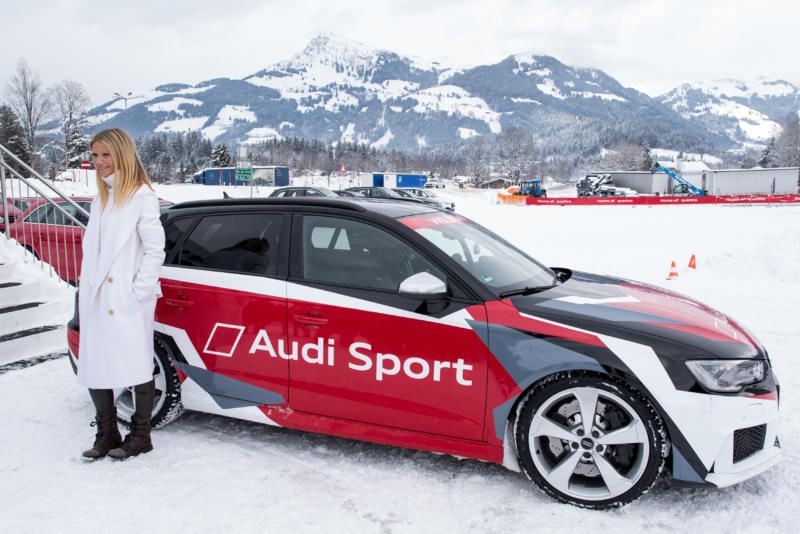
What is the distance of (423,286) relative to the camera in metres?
2.98

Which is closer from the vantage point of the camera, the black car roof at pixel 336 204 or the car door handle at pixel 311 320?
the car door handle at pixel 311 320

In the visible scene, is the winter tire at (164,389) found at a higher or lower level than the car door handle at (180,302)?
lower

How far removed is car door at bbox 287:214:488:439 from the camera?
119 inches

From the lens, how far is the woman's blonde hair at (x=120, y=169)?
3242 mm

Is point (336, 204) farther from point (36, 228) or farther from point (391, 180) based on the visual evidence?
point (391, 180)

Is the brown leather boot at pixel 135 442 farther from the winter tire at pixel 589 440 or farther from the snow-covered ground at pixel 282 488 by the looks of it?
the winter tire at pixel 589 440

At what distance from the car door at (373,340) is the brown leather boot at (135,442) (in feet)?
3.29

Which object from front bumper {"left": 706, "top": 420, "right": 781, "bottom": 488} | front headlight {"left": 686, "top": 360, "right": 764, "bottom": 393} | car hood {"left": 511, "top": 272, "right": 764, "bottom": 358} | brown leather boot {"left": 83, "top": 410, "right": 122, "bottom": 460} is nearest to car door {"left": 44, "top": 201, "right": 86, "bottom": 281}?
brown leather boot {"left": 83, "top": 410, "right": 122, "bottom": 460}

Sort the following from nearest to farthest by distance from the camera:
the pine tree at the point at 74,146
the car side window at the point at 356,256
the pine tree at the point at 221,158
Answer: the car side window at the point at 356,256, the pine tree at the point at 74,146, the pine tree at the point at 221,158

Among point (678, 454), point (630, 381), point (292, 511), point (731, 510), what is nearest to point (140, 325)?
point (292, 511)

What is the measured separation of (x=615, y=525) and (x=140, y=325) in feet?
9.37

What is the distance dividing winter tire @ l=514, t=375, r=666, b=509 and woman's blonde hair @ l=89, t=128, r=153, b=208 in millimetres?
2599

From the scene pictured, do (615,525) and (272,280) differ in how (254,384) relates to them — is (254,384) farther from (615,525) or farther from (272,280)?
(615,525)

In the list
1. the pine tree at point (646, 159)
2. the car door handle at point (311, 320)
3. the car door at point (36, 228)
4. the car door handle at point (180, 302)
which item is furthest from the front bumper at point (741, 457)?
the pine tree at point (646, 159)
